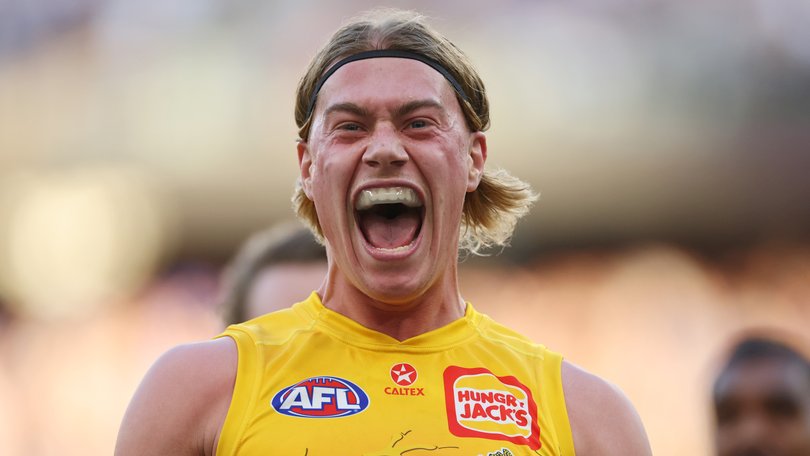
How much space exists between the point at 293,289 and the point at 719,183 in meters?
8.62

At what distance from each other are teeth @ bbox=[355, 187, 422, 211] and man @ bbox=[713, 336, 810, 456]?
2704mm

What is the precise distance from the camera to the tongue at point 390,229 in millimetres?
3172

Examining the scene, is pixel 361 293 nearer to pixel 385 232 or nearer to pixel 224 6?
pixel 385 232

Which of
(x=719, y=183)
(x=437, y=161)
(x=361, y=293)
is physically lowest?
(x=361, y=293)

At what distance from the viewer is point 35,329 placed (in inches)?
489

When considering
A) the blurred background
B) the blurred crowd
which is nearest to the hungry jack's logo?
the blurred crowd

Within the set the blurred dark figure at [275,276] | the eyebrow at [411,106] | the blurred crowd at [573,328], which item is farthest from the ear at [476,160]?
the blurred crowd at [573,328]

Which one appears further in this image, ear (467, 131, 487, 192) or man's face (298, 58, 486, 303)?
ear (467, 131, 487, 192)

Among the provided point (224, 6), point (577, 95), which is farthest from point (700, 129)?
point (224, 6)

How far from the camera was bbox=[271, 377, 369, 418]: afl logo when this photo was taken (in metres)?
2.83

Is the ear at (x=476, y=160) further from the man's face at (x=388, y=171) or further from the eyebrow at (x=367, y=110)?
the eyebrow at (x=367, y=110)

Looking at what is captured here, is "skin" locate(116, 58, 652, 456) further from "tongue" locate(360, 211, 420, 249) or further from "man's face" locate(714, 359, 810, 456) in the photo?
"man's face" locate(714, 359, 810, 456)

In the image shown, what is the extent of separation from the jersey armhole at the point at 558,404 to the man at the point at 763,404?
7.33ft

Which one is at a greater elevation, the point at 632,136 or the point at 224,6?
the point at 224,6
